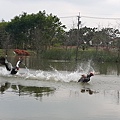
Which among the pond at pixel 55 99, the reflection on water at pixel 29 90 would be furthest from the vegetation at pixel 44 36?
the reflection on water at pixel 29 90

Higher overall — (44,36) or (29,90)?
(44,36)

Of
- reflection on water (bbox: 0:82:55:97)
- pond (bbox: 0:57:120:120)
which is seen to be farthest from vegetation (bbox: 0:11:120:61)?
reflection on water (bbox: 0:82:55:97)

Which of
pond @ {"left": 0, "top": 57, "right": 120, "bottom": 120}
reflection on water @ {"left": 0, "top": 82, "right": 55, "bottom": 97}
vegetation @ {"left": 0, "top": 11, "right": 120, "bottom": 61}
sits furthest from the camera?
vegetation @ {"left": 0, "top": 11, "right": 120, "bottom": 61}

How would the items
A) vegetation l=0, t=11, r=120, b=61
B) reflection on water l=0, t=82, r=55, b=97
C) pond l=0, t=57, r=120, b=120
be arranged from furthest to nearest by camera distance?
vegetation l=0, t=11, r=120, b=61 → reflection on water l=0, t=82, r=55, b=97 → pond l=0, t=57, r=120, b=120

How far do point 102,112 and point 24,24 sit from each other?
177 ft

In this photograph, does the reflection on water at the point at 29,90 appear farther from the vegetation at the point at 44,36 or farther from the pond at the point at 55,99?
the vegetation at the point at 44,36

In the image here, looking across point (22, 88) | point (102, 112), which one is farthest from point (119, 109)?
point (22, 88)

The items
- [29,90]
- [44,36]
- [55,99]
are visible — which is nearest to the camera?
[55,99]

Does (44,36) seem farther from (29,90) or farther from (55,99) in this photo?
(55,99)

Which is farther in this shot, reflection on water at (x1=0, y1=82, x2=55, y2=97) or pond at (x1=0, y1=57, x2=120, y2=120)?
reflection on water at (x1=0, y1=82, x2=55, y2=97)

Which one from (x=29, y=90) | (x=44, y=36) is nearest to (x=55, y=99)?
(x=29, y=90)

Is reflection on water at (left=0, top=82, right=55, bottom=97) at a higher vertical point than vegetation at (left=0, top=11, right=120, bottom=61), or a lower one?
lower

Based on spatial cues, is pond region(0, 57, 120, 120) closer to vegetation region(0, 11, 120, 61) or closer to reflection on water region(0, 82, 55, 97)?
reflection on water region(0, 82, 55, 97)

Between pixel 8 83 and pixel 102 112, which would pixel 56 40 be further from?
pixel 102 112
